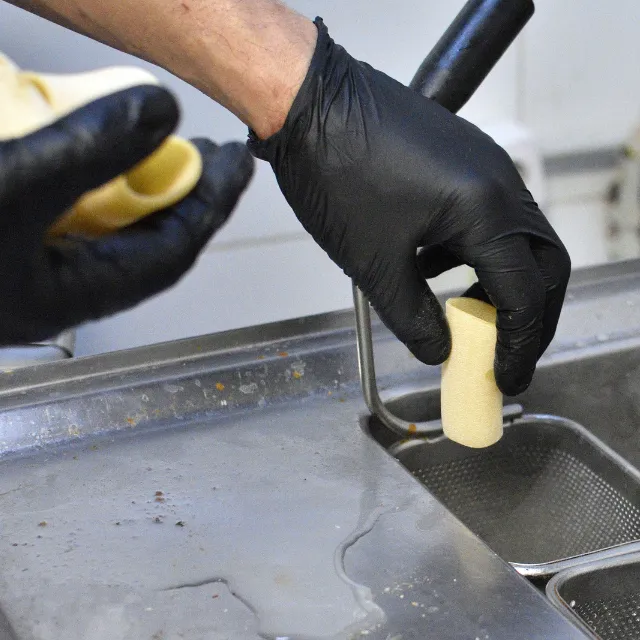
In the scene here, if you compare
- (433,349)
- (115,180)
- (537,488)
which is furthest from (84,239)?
(537,488)


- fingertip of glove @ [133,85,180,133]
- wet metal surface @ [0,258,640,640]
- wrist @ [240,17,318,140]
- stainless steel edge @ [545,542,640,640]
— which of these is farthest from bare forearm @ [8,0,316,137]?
stainless steel edge @ [545,542,640,640]

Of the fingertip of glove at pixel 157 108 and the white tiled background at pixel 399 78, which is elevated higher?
the fingertip of glove at pixel 157 108

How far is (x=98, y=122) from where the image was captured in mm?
449

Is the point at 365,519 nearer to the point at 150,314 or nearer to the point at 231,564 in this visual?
the point at 231,564

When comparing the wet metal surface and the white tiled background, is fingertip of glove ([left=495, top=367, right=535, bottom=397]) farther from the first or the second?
the white tiled background

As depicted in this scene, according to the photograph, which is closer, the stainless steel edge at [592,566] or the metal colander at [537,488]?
the stainless steel edge at [592,566]

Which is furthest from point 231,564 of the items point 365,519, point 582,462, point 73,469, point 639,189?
point 639,189

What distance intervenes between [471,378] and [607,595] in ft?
0.78

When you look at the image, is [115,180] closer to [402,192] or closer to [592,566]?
[402,192]

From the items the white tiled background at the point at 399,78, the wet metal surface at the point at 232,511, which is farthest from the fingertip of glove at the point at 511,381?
the white tiled background at the point at 399,78

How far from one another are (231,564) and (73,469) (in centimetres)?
23

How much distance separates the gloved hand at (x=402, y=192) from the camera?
2.31 feet

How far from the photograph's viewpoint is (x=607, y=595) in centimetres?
79

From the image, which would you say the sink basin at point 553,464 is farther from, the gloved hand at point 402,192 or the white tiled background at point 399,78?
the white tiled background at point 399,78
